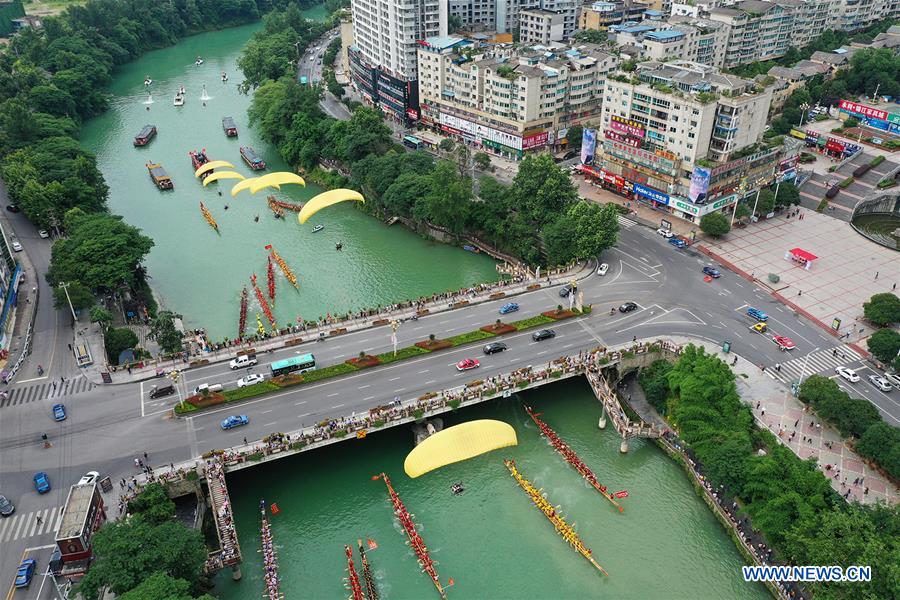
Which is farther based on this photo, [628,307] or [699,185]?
[699,185]

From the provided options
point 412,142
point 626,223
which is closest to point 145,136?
point 412,142

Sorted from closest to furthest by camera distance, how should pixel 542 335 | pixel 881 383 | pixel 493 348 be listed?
pixel 881 383 → pixel 493 348 → pixel 542 335

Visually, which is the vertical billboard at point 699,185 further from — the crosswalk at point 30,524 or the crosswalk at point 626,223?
the crosswalk at point 30,524

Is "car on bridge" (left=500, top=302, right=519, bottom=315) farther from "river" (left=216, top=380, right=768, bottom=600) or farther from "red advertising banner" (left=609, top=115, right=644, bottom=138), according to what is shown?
"red advertising banner" (left=609, top=115, right=644, bottom=138)

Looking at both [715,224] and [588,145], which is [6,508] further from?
[588,145]

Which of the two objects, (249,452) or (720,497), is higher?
(249,452)

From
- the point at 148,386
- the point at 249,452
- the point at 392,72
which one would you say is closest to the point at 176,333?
the point at 148,386

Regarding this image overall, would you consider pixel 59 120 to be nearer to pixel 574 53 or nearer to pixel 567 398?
pixel 574 53
